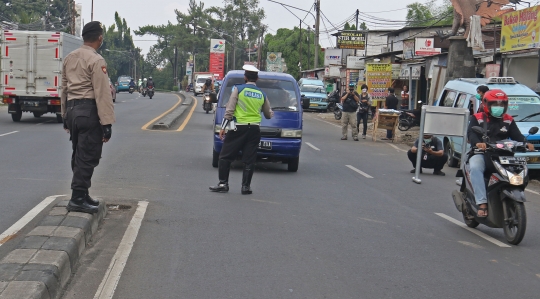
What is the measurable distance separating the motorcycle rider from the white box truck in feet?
58.5

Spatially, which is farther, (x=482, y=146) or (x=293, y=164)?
(x=293, y=164)

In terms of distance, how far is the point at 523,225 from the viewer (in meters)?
7.34

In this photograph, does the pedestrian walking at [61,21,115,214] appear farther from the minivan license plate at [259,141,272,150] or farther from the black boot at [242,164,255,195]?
the minivan license plate at [259,141,272,150]

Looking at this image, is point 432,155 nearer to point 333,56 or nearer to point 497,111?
point 497,111

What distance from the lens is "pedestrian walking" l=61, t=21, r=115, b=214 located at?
23.6 ft

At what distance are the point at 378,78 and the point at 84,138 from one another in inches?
988

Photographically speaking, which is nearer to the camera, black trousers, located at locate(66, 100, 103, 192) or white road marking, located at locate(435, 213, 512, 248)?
black trousers, located at locate(66, 100, 103, 192)

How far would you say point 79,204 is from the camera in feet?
23.9

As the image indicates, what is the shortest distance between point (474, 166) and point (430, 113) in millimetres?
4953

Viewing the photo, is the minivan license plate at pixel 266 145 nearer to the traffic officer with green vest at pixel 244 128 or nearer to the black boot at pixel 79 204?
the traffic officer with green vest at pixel 244 128

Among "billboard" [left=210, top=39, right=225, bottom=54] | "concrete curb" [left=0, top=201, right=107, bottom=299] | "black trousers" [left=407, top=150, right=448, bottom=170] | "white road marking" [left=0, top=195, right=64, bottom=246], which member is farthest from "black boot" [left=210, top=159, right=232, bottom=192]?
"billboard" [left=210, top=39, right=225, bottom=54]

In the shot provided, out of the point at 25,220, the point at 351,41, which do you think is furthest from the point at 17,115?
the point at 351,41

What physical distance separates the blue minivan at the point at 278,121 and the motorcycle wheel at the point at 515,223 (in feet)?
18.6

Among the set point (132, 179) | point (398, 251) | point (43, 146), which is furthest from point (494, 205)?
point (43, 146)
